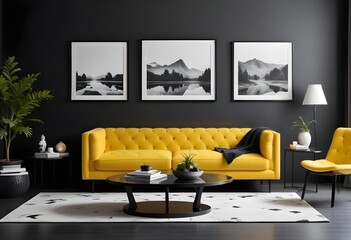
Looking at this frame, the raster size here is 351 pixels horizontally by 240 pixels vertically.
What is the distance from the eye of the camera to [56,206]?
6043mm

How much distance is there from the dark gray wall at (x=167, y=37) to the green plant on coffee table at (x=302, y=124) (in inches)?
2.9

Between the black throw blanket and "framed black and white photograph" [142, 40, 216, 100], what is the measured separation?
891mm

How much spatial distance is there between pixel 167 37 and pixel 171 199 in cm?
269

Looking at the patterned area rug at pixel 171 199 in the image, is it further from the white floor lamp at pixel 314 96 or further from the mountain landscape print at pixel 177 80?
the mountain landscape print at pixel 177 80

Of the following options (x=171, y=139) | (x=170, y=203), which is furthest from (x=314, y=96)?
(x=170, y=203)

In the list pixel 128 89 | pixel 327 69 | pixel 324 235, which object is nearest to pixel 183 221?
pixel 324 235

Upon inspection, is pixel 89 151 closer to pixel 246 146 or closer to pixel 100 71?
pixel 100 71

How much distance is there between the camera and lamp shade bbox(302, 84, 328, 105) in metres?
7.66

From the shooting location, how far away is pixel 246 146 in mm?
7441

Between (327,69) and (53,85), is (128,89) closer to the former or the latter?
(53,85)

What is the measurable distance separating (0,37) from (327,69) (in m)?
4.80

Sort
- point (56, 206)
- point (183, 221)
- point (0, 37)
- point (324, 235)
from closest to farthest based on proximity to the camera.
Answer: point (324, 235) < point (183, 221) < point (56, 206) < point (0, 37)

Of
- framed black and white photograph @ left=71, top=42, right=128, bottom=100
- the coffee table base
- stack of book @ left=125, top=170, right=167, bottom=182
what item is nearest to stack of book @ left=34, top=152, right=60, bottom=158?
framed black and white photograph @ left=71, top=42, right=128, bottom=100

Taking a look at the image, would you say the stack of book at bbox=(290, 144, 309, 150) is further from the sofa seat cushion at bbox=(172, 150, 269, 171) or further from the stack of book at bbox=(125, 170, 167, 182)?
the stack of book at bbox=(125, 170, 167, 182)
